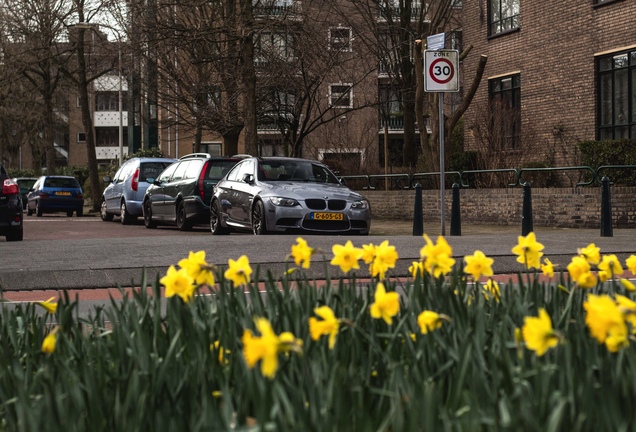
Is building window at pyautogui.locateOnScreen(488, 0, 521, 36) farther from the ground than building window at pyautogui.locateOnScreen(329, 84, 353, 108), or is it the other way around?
building window at pyautogui.locateOnScreen(488, 0, 521, 36)

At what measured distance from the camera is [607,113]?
25.4 meters

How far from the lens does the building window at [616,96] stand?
24438 mm

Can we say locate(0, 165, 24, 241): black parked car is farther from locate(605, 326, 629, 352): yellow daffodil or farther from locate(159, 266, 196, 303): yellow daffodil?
locate(605, 326, 629, 352): yellow daffodil

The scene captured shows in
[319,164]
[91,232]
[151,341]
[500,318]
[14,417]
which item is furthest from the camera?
[91,232]

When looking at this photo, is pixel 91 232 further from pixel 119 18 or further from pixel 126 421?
pixel 126 421

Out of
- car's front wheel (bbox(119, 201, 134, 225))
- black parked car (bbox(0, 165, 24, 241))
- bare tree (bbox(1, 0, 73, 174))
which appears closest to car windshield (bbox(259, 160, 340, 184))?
black parked car (bbox(0, 165, 24, 241))

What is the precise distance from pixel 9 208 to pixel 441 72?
7.54 m

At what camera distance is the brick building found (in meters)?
24.8

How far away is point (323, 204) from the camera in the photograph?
16.3 m

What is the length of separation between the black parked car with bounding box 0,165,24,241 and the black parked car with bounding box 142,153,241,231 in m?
Result: 4.37

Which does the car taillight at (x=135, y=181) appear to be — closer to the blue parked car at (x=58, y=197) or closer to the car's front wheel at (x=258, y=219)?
the car's front wheel at (x=258, y=219)

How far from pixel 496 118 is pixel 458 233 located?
10.3 metres

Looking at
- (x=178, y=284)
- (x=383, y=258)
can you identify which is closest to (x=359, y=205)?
(x=383, y=258)

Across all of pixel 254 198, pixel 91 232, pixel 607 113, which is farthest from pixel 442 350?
pixel 607 113
